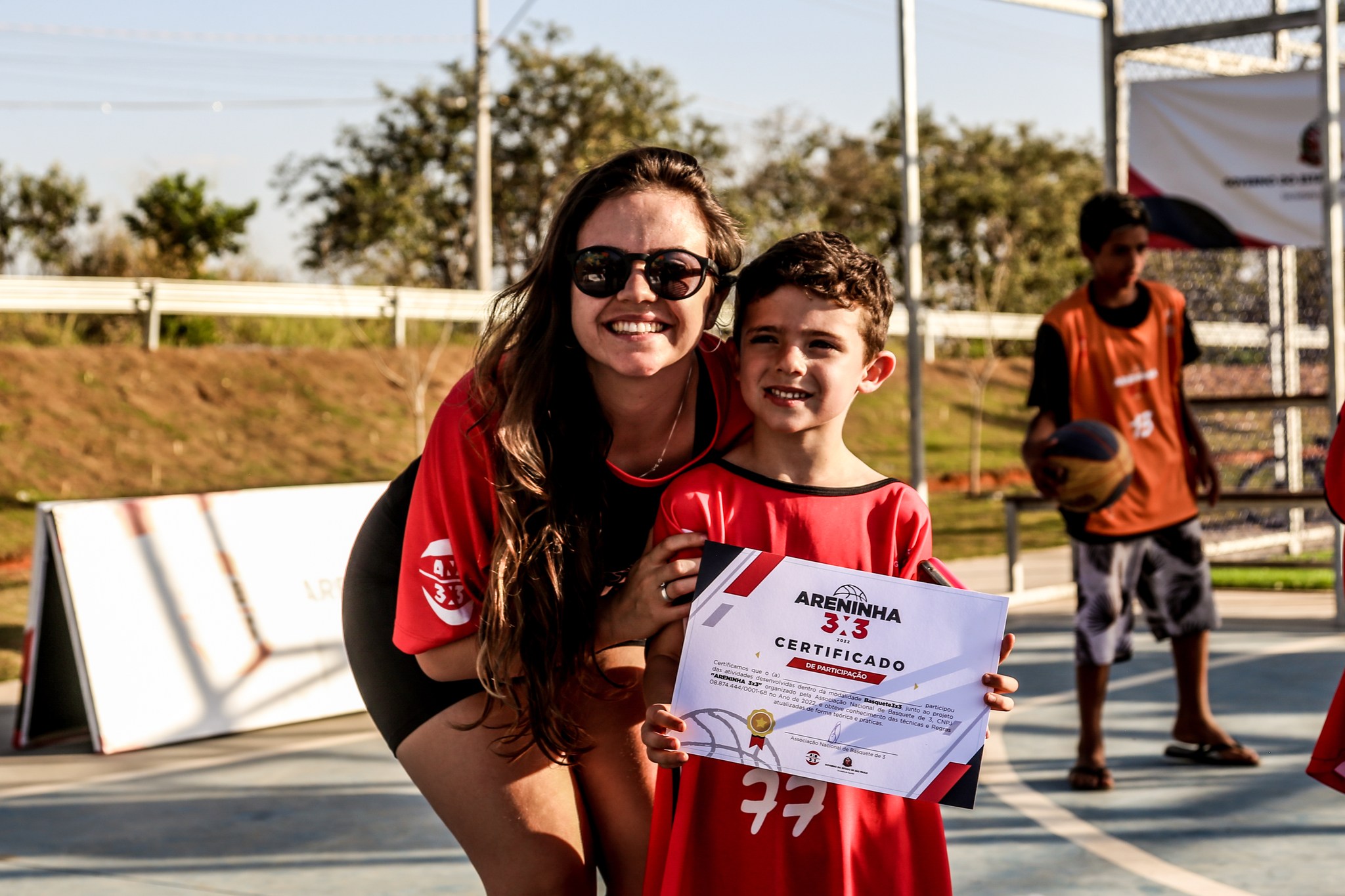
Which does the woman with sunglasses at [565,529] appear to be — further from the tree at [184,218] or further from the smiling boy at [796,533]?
the tree at [184,218]

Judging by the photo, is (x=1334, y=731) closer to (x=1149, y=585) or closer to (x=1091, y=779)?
(x=1091, y=779)

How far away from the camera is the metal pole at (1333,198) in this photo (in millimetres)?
8453

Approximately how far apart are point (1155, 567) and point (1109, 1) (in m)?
6.15

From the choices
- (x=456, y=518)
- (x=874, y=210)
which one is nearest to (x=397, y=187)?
(x=874, y=210)

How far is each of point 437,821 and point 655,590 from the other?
3.05 meters

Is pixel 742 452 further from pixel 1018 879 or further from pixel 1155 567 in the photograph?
pixel 1155 567

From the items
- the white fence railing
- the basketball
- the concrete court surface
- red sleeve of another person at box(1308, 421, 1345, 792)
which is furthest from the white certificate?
the white fence railing

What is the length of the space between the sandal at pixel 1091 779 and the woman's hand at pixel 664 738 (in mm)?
3292

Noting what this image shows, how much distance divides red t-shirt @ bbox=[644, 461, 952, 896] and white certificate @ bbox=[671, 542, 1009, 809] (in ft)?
0.31

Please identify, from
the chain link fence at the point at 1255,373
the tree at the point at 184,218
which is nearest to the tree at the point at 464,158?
the tree at the point at 184,218

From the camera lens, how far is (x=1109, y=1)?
9.97 metres

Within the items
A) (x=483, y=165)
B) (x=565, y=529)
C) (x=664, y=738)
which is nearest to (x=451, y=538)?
(x=565, y=529)

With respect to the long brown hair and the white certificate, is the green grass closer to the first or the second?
the white certificate

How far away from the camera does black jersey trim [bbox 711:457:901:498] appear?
2.39 m
